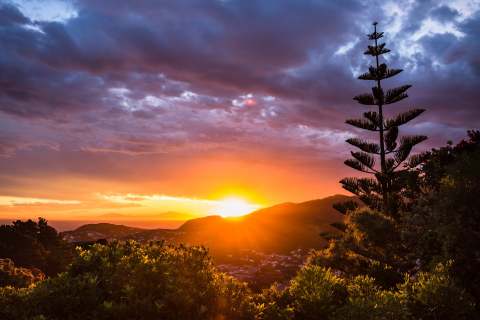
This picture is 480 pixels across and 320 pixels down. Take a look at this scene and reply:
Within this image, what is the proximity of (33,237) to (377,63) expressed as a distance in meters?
24.0

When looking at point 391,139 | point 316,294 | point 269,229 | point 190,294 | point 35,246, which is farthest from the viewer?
point 269,229

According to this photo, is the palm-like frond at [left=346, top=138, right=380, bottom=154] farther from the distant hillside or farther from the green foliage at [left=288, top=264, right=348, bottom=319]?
the distant hillside

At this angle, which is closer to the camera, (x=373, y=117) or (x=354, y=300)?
(x=354, y=300)

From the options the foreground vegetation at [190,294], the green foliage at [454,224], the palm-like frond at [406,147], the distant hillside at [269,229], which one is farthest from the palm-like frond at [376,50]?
the distant hillside at [269,229]

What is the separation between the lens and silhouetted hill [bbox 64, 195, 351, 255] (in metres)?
71.4

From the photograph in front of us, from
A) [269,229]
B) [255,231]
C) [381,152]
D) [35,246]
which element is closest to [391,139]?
[381,152]

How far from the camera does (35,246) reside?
25.3 metres

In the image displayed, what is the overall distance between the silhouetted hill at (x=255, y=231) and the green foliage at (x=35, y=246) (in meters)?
29.2

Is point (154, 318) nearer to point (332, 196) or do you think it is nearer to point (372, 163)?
point (372, 163)

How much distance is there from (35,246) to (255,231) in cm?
6759

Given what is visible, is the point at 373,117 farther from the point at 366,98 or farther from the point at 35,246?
the point at 35,246

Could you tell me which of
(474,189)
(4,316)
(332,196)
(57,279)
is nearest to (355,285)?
(57,279)

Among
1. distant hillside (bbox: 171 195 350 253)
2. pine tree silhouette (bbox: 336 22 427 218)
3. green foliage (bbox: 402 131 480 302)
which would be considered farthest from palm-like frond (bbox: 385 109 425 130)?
distant hillside (bbox: 171 195 350 253)

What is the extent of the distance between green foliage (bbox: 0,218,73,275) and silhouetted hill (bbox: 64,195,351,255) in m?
29.2
